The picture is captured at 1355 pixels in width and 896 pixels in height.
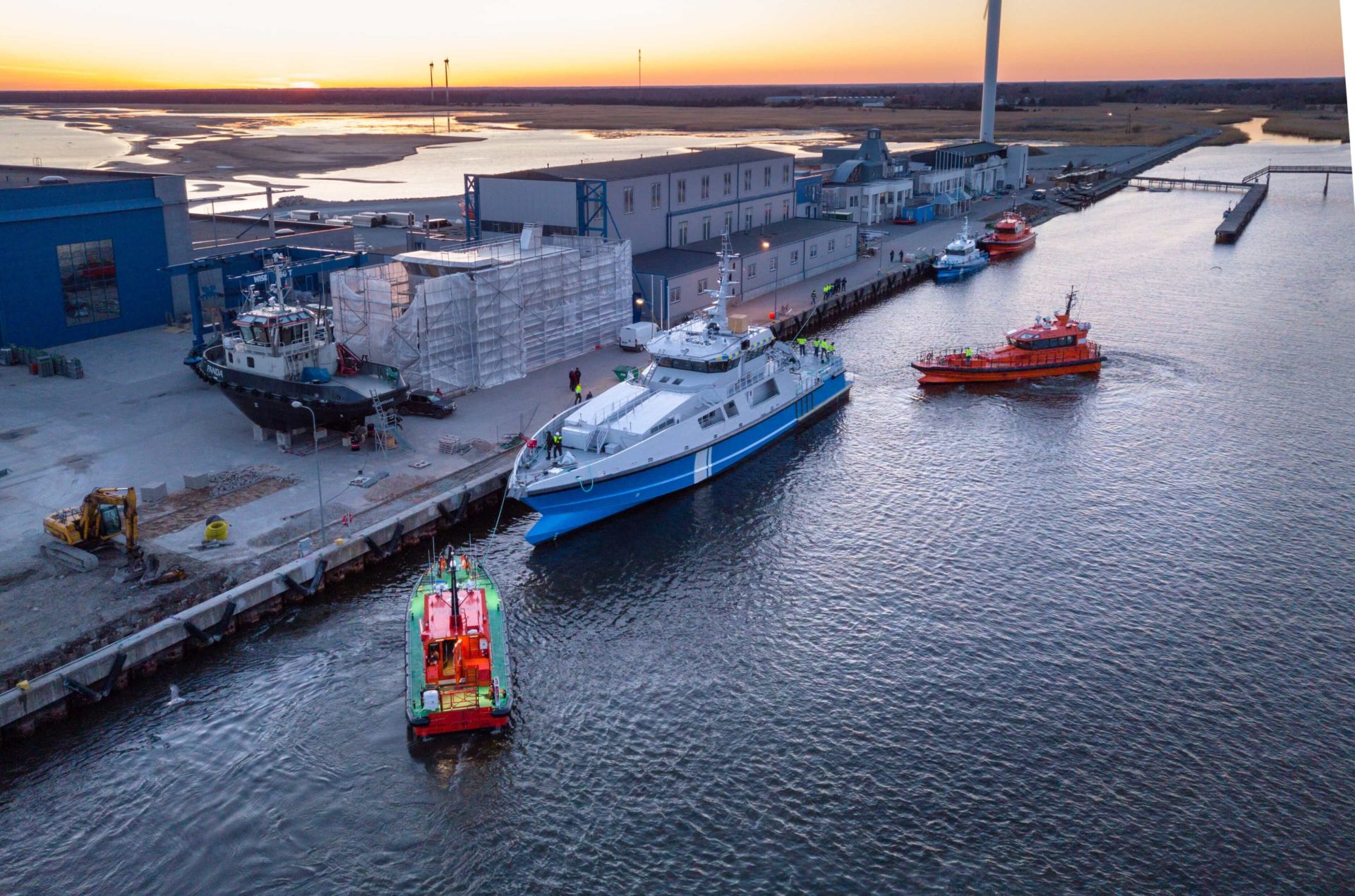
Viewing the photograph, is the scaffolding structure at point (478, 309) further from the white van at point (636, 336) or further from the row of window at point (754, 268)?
the row of window at point (754, 268)

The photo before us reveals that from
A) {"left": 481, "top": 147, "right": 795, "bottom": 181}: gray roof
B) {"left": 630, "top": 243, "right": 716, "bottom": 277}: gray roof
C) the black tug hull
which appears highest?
{"left": 481, "top": 147, "right": 795, "bottom": 181}: gray roof

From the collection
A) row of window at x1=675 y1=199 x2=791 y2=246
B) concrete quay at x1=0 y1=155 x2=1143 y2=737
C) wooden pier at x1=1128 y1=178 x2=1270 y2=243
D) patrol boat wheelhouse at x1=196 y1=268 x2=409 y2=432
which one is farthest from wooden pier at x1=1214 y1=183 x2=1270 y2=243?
patrol boat wheelhouse at x1=196 y1=268 x2=409 y2=432

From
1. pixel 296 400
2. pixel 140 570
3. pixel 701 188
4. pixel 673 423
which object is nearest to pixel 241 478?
pixel 296 400

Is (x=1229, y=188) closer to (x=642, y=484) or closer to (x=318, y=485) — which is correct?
(x=642, y=484)

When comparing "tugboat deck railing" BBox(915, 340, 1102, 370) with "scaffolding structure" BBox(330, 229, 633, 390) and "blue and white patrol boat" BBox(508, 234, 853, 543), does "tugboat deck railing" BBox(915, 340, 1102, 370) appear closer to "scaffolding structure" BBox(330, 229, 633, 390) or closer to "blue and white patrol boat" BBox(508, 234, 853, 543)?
"blue and white patrol boat" BBox(508, 234, 853, 543)

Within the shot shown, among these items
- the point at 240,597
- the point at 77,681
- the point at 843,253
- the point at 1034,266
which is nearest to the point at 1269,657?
Result: the point at 240,597

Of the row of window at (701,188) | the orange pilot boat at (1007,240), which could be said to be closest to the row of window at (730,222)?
the row of window at (701,188)

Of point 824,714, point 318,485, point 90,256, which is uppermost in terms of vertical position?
point 90,256
